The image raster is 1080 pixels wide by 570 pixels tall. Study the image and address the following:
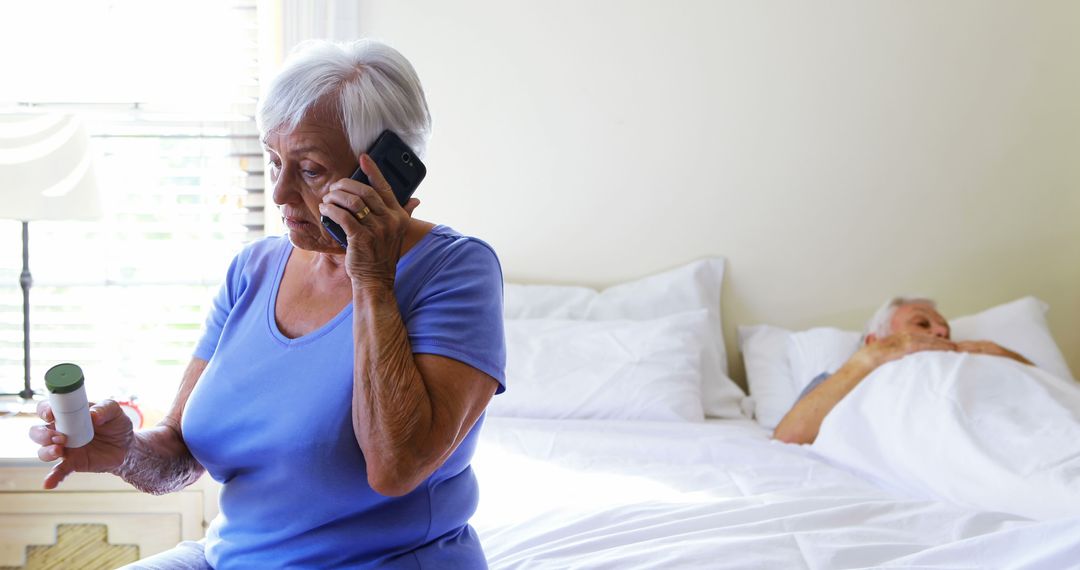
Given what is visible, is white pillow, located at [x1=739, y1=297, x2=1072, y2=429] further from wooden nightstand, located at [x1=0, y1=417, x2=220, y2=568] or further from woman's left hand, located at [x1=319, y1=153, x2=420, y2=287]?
woman's left hand, located at [x1=319, y1=153, x2=420, y2=287]

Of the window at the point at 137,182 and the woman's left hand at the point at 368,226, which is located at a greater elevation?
the woman's left hand at the point at 368,226

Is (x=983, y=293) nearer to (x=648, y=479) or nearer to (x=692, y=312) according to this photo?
(x=692, y=312)

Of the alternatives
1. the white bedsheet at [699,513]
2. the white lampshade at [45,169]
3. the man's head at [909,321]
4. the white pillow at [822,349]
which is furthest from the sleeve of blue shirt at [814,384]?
the white lampshade at [45,169]

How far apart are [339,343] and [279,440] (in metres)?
0.14

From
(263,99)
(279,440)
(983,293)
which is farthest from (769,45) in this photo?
(279,440)

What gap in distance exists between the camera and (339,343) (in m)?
1.21

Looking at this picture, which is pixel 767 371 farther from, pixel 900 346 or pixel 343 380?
pixel 343 380

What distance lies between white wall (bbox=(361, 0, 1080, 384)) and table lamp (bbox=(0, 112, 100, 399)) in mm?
921

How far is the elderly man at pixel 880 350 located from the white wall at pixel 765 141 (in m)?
0.34

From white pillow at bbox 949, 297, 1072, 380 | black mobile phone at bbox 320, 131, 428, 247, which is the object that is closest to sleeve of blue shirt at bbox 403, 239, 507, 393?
black mobile phone at bbox 320, 131, 428, 247

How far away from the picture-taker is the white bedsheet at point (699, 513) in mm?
1485

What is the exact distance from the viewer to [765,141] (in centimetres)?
304

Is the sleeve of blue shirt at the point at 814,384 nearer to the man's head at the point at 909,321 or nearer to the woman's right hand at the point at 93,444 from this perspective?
the man's head at the point at 909,321

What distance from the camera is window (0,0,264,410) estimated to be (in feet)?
9.51
